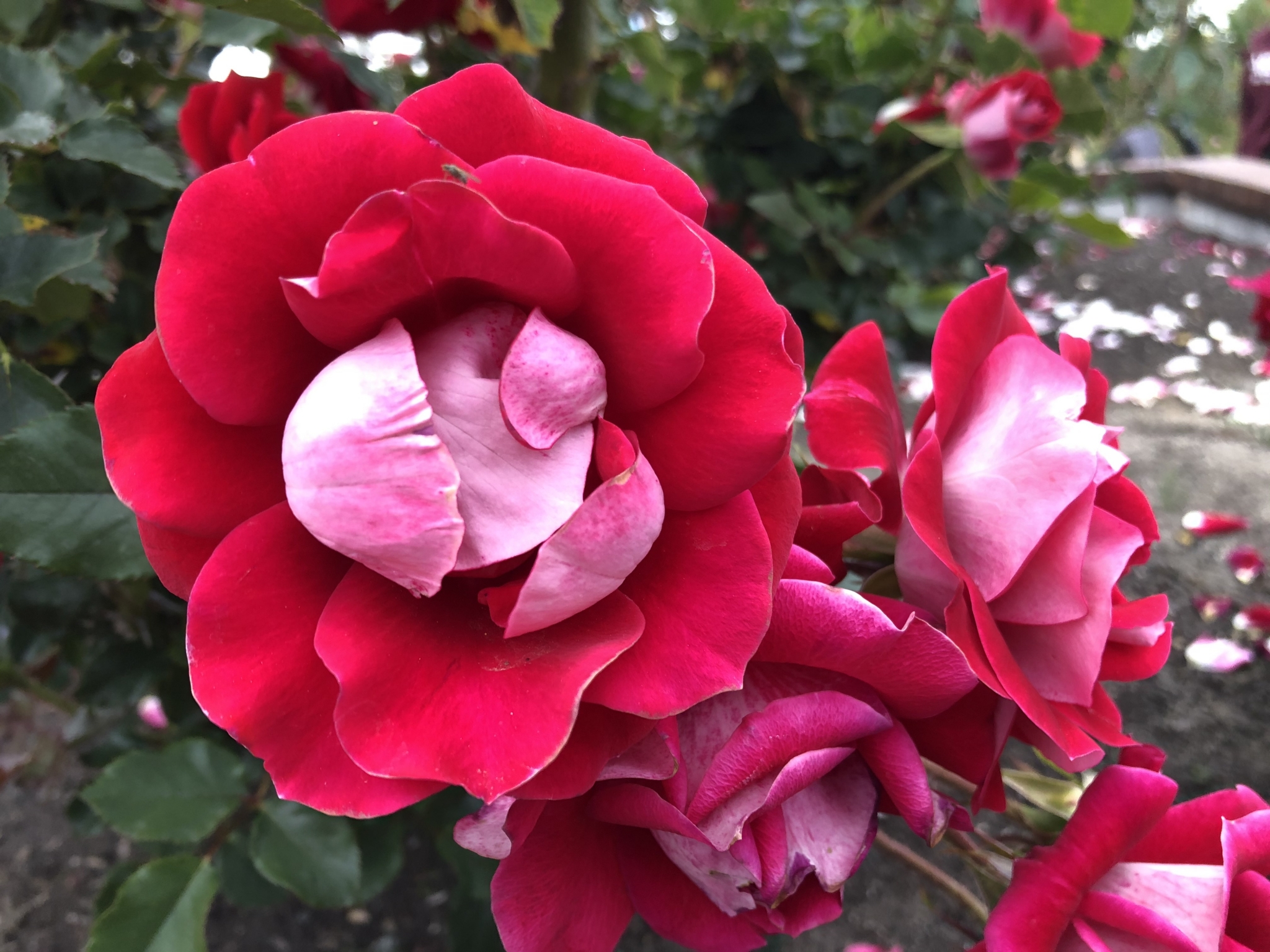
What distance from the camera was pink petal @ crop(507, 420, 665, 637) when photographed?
20 cm

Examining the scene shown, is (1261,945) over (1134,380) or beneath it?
over

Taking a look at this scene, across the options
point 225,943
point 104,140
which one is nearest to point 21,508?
point 104,140

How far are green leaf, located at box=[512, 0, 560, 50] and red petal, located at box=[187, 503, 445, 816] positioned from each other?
41 centimetres

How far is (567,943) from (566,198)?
0.24m

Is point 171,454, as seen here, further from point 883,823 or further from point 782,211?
point 883,823

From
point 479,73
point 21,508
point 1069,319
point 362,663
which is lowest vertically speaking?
point 1069,319

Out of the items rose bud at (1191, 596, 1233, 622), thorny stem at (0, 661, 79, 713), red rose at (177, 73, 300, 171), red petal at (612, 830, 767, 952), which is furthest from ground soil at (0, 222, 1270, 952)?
red rose at (177, 73, 300, 171)

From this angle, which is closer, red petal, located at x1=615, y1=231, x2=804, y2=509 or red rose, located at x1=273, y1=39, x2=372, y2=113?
red petal, located at x1=615, y1=231, x2=804, y2=509

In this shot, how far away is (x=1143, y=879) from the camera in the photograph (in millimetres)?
318

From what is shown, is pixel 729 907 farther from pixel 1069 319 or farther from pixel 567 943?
pixel 1069 319

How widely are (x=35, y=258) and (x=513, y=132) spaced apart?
0.34 m

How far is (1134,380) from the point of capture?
94.0 inches

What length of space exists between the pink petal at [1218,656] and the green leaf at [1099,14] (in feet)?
2.92

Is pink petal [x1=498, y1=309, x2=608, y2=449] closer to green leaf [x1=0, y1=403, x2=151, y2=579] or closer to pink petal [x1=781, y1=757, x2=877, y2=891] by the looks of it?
pink petal [x1=781, y1=757, x2=877, y2=891]
